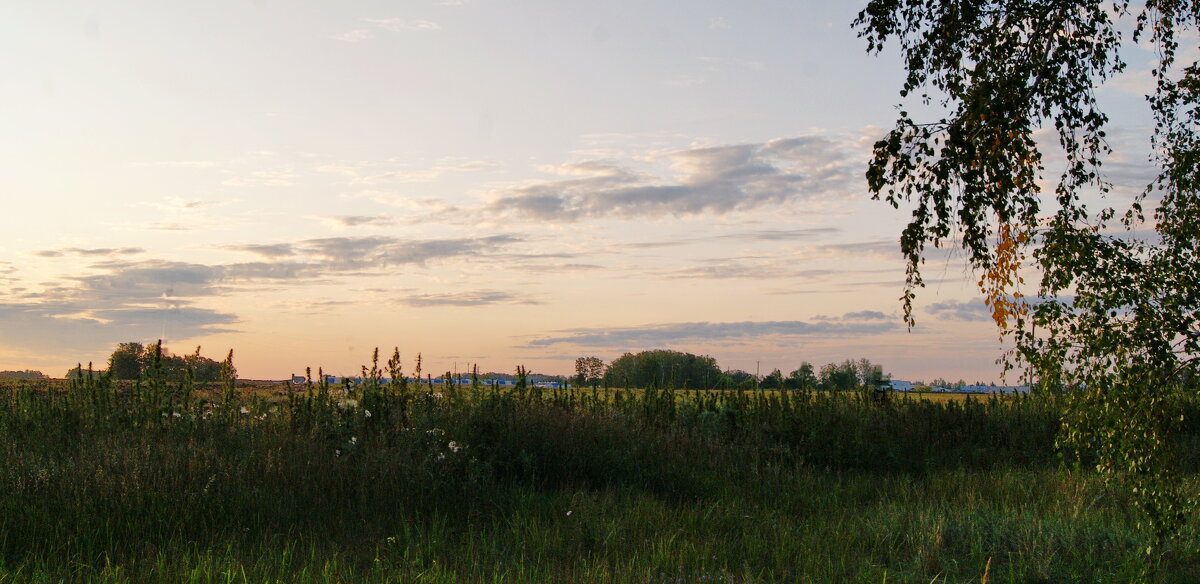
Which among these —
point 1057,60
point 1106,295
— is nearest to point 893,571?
point 1106,295

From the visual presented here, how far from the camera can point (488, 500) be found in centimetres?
860

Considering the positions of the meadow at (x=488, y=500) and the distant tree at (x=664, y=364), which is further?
the distant tree at (x=664, y=364)

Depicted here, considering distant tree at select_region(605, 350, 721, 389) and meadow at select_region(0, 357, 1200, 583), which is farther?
distant tree at select_region(605, 350, 721, 389)

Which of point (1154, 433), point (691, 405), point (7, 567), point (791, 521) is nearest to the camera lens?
point (7, 567)

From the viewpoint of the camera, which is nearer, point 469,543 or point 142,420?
point 469,543

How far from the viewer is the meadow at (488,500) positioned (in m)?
6.75

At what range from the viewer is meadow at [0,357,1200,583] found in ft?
22.1

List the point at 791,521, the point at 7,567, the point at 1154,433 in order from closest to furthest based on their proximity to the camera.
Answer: the point at 7,567 → the point at 1154,433 → the point at 791,521

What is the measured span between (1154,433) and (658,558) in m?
4.63

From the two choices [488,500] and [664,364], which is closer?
[488,500]

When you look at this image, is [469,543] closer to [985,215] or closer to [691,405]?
[985,215]

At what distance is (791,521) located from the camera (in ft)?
28.3

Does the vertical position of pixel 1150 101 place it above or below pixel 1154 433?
above

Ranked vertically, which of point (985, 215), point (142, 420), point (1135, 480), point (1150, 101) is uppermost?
point (1150, 101)
